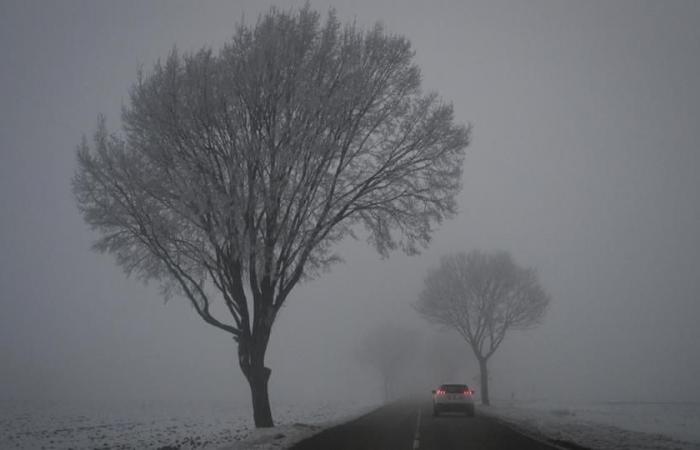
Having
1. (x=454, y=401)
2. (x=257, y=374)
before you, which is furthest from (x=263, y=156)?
(x=454, y=401)

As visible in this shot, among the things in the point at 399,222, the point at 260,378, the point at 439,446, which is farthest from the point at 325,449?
the point at 399,222

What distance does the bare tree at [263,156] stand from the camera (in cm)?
1539

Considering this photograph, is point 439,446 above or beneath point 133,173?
beneath

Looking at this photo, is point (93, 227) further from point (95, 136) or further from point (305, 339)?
point (305, 339)

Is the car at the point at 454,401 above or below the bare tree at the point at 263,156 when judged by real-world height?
below

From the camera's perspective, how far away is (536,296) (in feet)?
142

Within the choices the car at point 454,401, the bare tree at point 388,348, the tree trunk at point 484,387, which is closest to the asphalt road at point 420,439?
the car at point 454,401

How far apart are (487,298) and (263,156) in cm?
3302

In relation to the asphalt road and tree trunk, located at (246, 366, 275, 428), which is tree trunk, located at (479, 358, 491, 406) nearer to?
the asphalt road

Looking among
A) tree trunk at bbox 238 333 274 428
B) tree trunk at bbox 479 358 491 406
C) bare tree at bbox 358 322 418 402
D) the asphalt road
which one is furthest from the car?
bare tree at bbox 358 322 418 402

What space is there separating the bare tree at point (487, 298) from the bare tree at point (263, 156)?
2705 cm

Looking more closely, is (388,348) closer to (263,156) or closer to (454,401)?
(454,401)

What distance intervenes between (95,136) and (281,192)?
269 inches

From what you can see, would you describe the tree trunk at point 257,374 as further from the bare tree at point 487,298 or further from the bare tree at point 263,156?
the bare tree at point 487,298
